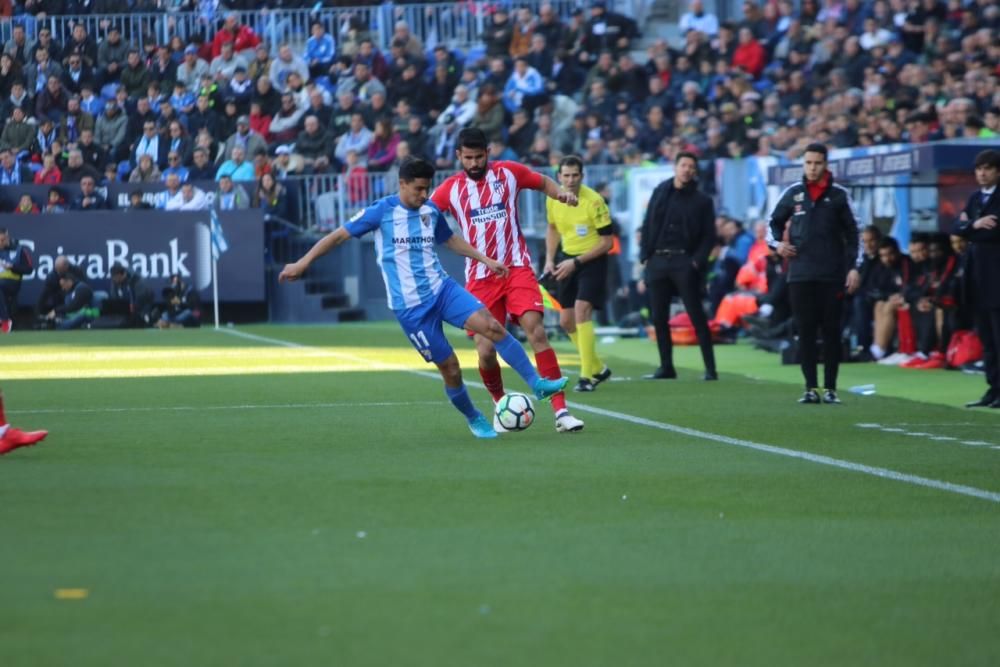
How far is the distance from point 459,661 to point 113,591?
1576mm

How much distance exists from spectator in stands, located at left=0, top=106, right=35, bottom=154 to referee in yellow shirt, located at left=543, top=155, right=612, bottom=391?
18.9 metres

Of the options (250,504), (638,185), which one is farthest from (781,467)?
(638,185)

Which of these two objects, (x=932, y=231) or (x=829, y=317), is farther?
(x=932, y=231)

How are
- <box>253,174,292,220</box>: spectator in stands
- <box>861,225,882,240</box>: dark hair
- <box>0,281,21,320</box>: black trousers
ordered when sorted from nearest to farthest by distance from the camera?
<box>861,225,882,240</box>: dark hair < <box>0,281,21,320</box>: black trousers < <box>253,174,292,220</box>: spectator in stands

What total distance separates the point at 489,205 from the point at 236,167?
816 inches

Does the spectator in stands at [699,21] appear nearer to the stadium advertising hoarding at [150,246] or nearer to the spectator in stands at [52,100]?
the stadium advertising hoarding at [150,246]

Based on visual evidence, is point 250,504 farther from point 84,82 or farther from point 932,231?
point 84,82

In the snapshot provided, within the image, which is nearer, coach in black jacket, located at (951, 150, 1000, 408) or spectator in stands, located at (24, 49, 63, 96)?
coach in black jacket, located at (951, 150, 1000, 408)

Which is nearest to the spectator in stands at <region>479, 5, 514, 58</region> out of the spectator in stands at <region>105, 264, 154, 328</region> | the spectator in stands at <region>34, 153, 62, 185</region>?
the spectator in stands at <region>34, 153, 62, 185</region>

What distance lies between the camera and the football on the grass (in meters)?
11.5

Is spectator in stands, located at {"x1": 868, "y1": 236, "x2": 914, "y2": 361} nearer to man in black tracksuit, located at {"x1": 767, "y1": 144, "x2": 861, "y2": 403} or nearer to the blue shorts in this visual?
man in black tracksuit, located at {"x1": 767, "y1": 144, "x2": 861, "y2": 403}

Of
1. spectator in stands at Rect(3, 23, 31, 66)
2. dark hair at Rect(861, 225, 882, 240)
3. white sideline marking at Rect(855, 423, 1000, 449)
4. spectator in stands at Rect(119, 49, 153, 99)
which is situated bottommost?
white sideline marking at Rect(855, 423, 1000, 449)

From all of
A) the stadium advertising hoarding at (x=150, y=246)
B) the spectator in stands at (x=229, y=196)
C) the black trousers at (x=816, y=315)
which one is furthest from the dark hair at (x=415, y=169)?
the spectator in stands at (x=229, y=196)

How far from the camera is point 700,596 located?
20.2 feet
